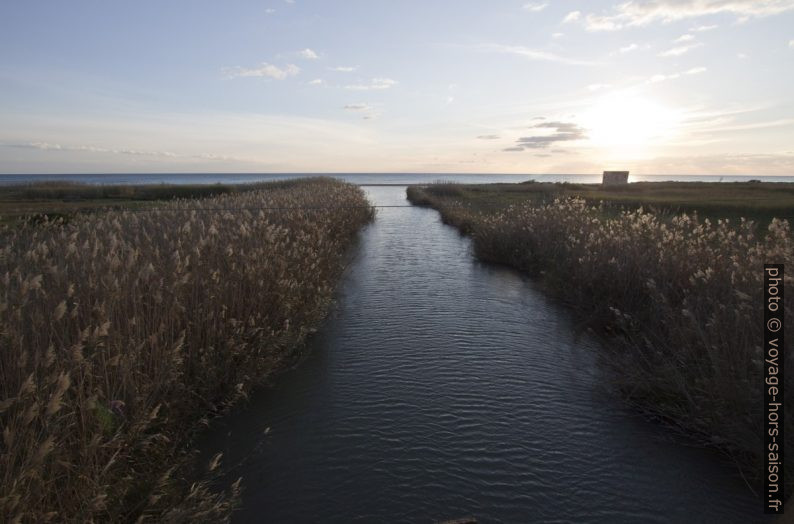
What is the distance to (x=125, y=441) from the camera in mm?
3879

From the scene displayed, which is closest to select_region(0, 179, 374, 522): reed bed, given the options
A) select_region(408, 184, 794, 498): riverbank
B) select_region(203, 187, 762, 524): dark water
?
select_region(203, 187, 762, 524): dark water

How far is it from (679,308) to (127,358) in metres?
6.84

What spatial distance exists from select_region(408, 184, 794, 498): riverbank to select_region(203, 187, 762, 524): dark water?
1.32 feet

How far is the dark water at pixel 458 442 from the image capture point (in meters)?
4.42

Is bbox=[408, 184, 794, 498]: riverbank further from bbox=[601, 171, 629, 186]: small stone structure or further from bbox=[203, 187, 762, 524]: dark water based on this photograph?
bbox=[601, 171, 629, 186]: small stone structure

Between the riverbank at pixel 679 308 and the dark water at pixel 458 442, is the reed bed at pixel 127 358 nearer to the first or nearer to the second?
the dark water at pixel 458 442

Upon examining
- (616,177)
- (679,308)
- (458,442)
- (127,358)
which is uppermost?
(616,177)

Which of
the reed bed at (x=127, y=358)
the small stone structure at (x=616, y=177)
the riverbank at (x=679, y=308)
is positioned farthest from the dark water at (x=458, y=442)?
the small stone structure at (x=616, y=177)

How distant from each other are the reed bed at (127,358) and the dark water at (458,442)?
586 mm

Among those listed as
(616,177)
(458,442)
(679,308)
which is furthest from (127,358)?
(616,177)

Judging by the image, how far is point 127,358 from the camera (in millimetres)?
3967

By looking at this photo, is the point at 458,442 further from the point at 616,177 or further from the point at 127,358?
the point at 616,177

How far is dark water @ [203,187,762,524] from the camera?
4.42m

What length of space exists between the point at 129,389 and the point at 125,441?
1.36 ft
